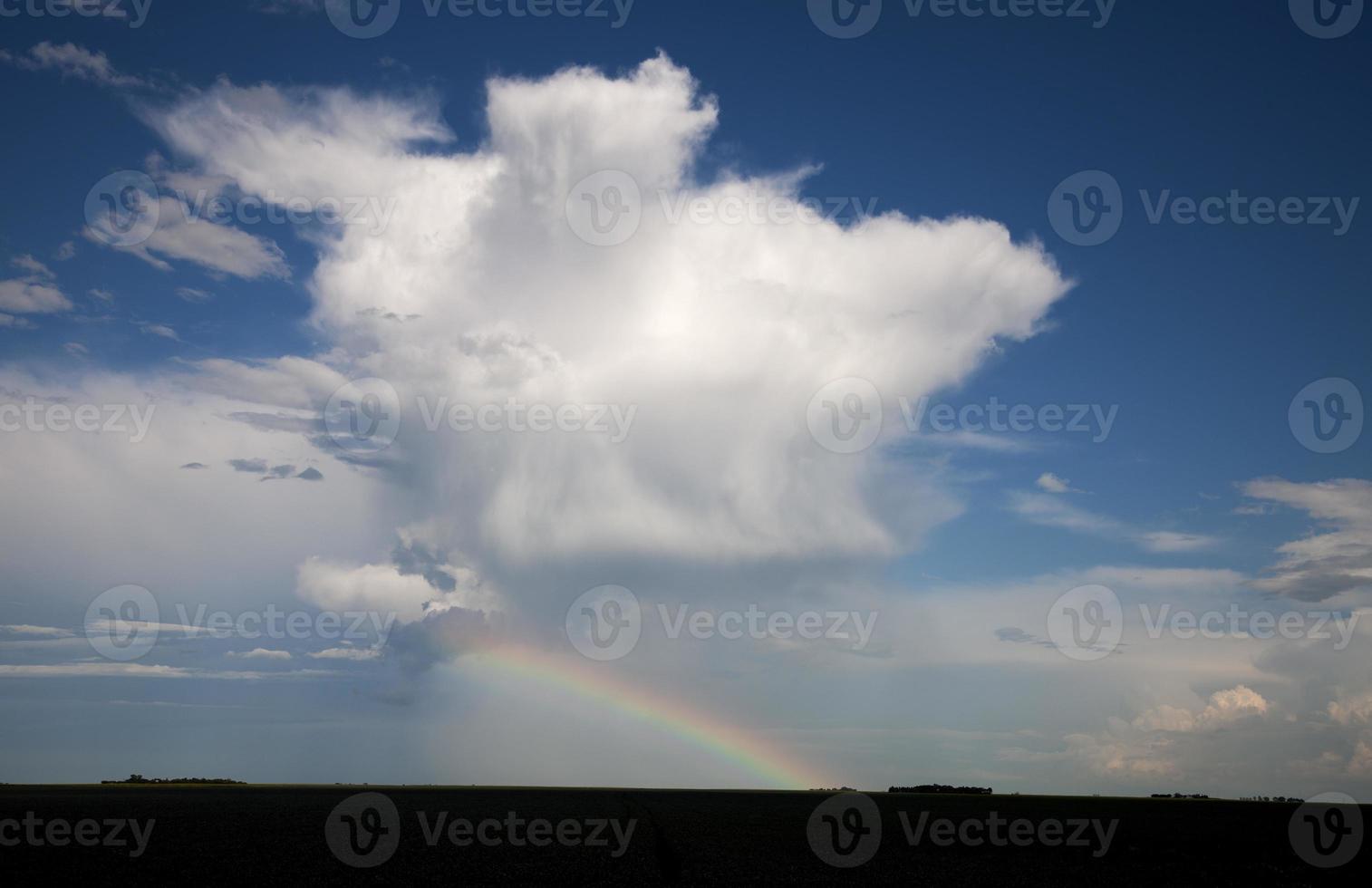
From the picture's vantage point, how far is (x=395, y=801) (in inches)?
4341

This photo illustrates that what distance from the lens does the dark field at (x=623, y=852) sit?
4516cm

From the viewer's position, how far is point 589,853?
53.1 m

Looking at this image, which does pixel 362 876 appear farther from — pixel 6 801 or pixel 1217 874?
pixel 6 801

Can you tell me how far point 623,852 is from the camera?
54.3m

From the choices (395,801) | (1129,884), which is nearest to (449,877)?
(1129,884)

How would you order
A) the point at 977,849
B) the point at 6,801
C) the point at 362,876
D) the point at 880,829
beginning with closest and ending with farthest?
the point at 362,876 → the point at 977,849 → the point at 880,829 → the point at 6,801

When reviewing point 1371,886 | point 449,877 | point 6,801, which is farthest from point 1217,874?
point 6,801

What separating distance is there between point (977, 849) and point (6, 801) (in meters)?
→ 107

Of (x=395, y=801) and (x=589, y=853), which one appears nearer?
(x=589, y=853)

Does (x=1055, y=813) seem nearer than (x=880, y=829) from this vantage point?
No

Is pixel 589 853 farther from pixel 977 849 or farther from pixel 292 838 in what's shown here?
pixel 977 849

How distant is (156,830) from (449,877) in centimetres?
3693

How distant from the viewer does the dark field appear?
148ft

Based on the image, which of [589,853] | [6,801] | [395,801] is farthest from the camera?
[395,801]
